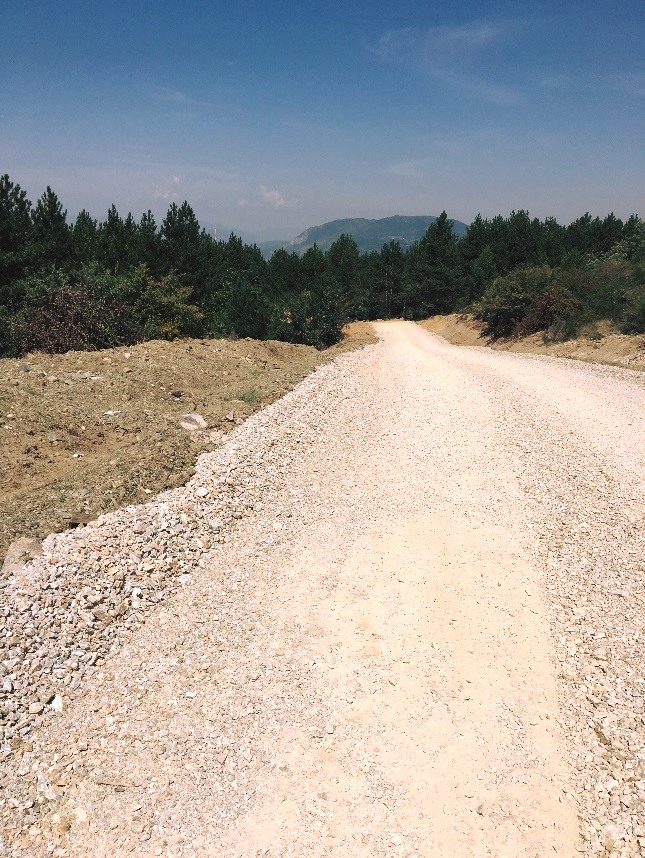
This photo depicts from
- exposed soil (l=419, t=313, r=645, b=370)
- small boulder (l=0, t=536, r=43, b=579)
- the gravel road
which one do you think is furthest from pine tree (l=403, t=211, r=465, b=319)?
small boulder (l=0, t=536, r=43, b=579)

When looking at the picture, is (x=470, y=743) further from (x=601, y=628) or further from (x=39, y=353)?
(x=39, y=353)

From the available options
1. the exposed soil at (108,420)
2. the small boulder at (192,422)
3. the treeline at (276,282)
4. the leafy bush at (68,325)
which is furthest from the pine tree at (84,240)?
the small boulder at (192,422)

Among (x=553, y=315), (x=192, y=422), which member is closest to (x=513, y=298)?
(x=553, y=315)

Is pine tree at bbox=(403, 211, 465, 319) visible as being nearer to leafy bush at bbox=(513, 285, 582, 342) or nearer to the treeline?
the treeline

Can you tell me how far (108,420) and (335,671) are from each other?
888 centimetres

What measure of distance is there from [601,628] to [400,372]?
15.3 metres

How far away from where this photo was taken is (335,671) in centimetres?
595

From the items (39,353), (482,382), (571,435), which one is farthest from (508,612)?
(39,353)

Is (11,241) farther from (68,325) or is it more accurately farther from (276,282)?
(276,282)

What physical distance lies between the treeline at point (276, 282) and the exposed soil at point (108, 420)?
4.31 meters

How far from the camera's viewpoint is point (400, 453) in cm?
1201

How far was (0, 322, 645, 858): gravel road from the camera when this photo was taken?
445 centimetres

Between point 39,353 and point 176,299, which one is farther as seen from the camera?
point 176,299

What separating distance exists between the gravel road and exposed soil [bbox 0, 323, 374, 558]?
83cm
